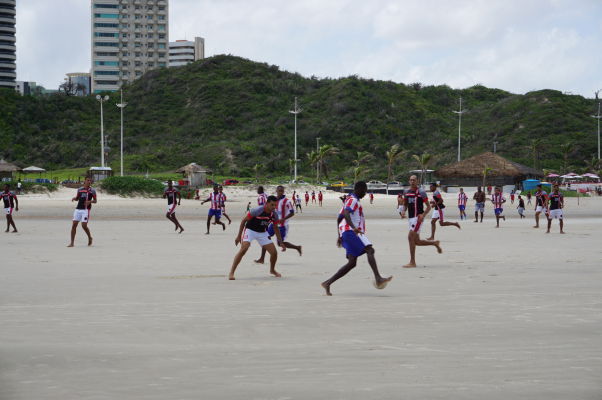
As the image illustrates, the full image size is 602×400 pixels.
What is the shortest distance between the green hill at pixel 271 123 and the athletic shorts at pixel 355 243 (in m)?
71.3

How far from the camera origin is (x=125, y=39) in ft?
523

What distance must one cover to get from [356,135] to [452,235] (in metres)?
78.2

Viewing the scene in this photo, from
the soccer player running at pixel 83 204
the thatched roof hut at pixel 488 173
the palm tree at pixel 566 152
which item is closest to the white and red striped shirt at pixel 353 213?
the soccer player running at pixel 83 204

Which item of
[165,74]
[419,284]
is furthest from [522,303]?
[165,74]

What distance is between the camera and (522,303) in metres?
9.32

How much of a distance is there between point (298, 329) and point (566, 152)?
82.1 metres

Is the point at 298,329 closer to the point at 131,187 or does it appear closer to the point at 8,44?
the point at 131,187

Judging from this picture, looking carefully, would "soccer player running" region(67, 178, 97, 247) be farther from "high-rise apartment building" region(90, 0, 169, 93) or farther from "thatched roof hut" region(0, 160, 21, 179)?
"high-rise apartment building" region(90, 0, 169, 93)

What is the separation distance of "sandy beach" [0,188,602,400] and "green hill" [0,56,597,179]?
224 ft

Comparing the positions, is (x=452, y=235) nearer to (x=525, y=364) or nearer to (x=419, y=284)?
(x=419, y=284)

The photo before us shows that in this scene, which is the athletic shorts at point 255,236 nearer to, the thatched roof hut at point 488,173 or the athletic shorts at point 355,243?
the athletic shorts at point 355,243

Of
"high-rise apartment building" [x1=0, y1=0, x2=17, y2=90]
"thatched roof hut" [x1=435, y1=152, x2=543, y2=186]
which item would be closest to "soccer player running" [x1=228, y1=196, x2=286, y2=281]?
"thatched roof hut" [x1=435, y1=152, x2=543, y2=186]

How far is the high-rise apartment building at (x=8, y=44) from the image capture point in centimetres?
15150

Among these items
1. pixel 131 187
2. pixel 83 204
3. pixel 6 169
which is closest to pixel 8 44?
pixel 6 169
